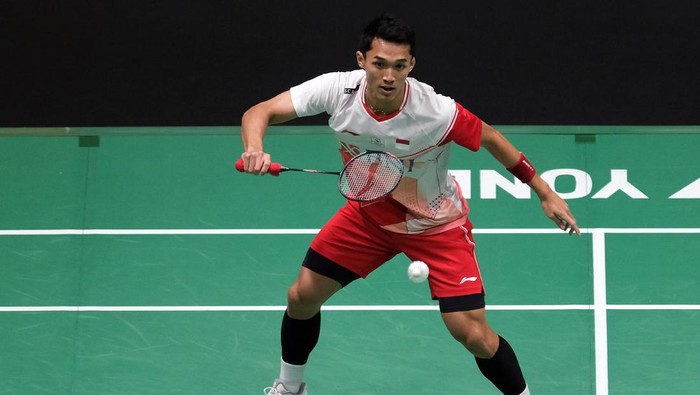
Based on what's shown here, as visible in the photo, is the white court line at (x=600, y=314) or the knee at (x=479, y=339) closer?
the knee at (x=479, y=339)

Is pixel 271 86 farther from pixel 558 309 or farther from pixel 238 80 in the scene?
pixel 558 309

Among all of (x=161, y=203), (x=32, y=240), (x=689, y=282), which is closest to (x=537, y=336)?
(x=689, y=282)

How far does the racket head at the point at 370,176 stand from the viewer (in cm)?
403

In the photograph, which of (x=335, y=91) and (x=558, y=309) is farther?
(x=558, y=309)

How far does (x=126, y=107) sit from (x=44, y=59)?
495 millimetres

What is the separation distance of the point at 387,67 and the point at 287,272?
5.61 ft

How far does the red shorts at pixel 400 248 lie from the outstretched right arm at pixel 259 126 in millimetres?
486

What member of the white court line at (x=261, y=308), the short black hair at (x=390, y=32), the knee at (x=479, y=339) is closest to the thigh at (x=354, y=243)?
the knee at (x=479, y=339)

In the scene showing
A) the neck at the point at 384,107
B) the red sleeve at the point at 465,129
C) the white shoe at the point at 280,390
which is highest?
the neck at the point at 384,107

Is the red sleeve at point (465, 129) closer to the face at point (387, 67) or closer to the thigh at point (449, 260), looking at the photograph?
the face at point (387, 67)

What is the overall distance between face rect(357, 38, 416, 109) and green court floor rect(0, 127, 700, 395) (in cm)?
143

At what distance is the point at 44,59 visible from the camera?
5992 millimetres

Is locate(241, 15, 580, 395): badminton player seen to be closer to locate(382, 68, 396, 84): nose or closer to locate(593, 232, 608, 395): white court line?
locate(382, 68, 396, 84): nose

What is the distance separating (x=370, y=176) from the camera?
406 centimetres
